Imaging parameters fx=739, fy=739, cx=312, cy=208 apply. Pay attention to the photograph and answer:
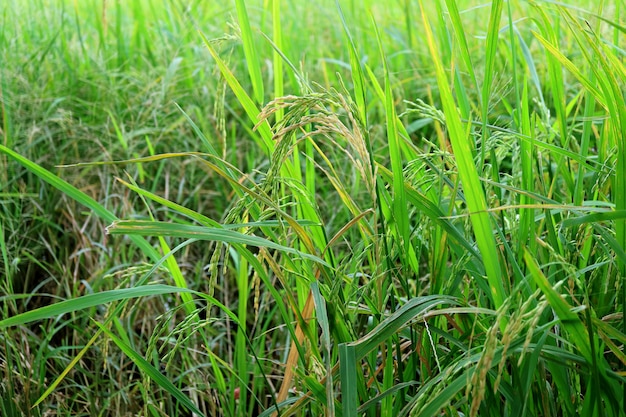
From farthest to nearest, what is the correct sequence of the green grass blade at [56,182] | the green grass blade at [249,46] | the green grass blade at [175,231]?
the green grass blade at [249,46]
the green grass blade at [56,182]
the green grass blade at [175,231]

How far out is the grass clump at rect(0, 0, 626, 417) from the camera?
85 centimetres

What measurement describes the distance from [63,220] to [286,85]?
33.5 inches

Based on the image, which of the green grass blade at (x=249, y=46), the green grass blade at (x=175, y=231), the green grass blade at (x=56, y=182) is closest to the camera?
the green grass blade at (x=175, y=231)

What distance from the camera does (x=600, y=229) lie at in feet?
2.83

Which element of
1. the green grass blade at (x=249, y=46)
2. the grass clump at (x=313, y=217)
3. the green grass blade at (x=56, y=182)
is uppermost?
the green grass blade at (x=249, y=46)

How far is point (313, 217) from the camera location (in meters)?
1.07

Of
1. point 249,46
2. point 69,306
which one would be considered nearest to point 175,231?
point 69,306

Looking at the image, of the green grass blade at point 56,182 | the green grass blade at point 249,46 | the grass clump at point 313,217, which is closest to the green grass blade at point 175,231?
the grass clump at point 313,217

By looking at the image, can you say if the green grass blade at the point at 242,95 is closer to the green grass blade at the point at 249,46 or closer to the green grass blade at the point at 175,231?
the green grass blade at the point at 249,46

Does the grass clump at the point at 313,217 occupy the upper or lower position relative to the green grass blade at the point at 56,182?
lower

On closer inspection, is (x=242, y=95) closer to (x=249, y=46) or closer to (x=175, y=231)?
(x=249, y=46)

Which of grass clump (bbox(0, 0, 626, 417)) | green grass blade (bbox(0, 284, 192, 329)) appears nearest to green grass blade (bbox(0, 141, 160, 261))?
grass clump (bbox(0, 0, 626, 417))

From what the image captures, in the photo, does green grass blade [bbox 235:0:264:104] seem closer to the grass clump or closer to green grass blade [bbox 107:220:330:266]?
the grass clump

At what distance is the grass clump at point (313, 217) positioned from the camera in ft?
2.77
